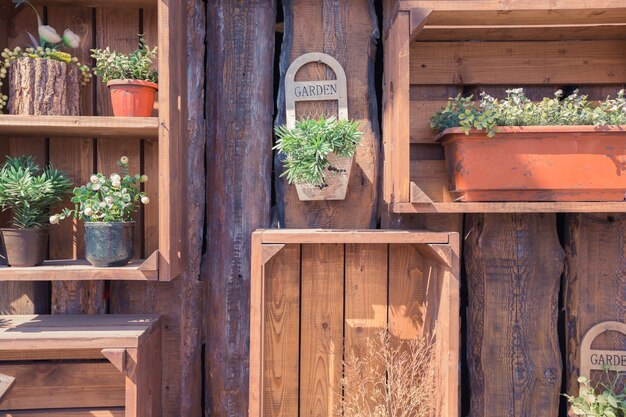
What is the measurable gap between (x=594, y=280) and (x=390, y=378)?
103 cm

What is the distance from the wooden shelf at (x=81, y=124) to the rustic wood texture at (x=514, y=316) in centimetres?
145

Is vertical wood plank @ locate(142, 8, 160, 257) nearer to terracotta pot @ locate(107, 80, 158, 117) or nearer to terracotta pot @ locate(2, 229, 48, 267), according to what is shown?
terracotta pot @ locate(107, 80, 158, 117)

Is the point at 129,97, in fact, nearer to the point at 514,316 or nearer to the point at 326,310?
the point at 326,310

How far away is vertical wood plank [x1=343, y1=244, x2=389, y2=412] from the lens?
214 centimetres

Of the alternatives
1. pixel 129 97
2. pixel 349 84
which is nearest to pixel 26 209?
pixel 129 97

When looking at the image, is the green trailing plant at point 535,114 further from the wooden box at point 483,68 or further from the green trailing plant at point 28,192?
the green trailing plant at point 28,192

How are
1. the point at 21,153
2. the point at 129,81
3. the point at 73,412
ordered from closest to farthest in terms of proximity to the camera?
the point at 129,81 → the point at 73,412 → the point at 21,153

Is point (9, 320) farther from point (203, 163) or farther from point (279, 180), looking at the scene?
point (279, 180)

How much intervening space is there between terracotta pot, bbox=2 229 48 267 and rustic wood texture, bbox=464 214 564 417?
5.77ft

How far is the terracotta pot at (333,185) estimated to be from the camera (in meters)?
1.93

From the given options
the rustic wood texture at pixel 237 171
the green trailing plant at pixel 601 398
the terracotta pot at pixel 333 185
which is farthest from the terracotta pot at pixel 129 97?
the green trailing plant at pixel 601 398

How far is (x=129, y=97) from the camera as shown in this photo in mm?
1837

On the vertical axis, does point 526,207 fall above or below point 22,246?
above

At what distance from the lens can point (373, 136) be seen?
2133 millimetres
